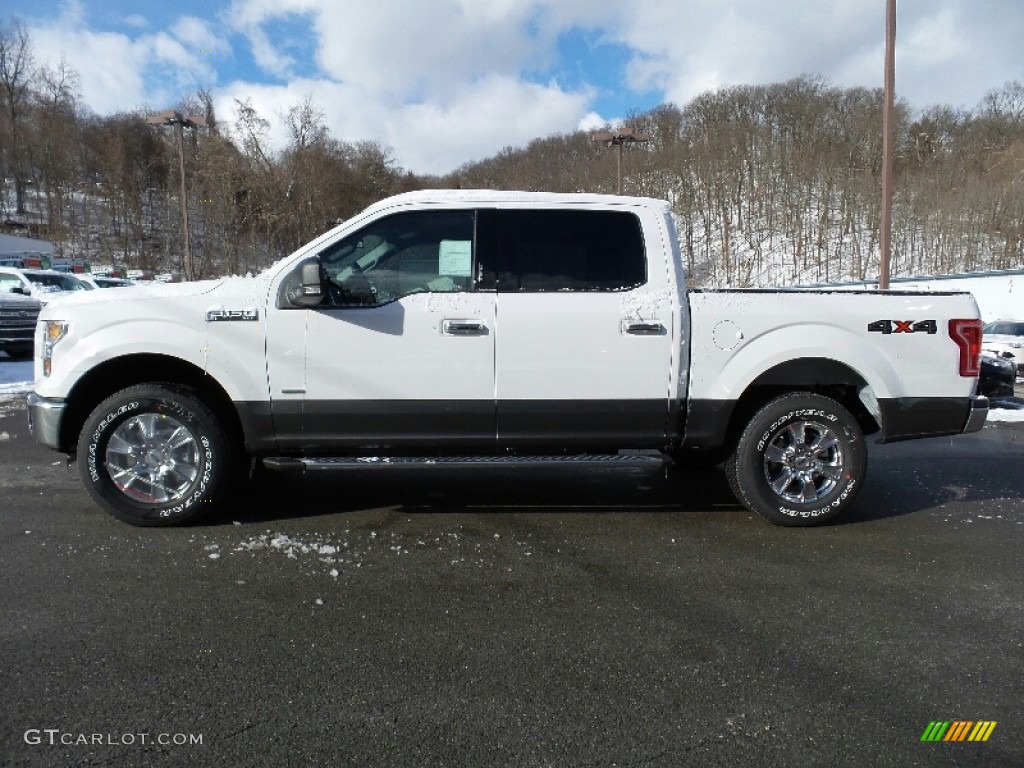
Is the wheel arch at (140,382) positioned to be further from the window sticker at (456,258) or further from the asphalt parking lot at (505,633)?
the window sticker at (456,258)

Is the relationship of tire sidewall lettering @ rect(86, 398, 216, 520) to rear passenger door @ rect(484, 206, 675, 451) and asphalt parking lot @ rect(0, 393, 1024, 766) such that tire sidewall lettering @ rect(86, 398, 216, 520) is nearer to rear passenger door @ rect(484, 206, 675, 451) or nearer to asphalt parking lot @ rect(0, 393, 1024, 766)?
asphalt parking lot @ rect(0, 393, 1024, 766)

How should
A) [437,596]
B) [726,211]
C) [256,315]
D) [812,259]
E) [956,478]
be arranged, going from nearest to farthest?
[437,596] → [256,315] → [956,478] → [812,259] → [726,211]

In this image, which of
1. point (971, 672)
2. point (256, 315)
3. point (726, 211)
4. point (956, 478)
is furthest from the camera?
point (726, 211)

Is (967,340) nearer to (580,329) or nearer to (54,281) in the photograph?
(580,329)

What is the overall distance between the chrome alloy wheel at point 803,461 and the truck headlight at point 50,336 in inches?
177

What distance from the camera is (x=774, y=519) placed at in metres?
4.55

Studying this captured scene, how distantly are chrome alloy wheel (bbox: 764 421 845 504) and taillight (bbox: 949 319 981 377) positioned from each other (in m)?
0.95

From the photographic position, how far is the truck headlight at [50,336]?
4199mm

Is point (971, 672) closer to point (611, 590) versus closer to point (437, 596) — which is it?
point (611, 590)

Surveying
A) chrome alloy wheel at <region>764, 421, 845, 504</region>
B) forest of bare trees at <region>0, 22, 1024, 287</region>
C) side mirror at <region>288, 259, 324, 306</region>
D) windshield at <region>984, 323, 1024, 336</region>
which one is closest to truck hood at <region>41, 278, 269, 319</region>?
side mirror at <region>288, 259, 324, 306</region>

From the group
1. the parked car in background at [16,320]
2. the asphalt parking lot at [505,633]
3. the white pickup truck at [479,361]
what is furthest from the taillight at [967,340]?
the parked car in background at [16,320]

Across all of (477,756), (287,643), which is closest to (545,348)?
(287,643)

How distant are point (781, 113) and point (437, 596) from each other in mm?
67811

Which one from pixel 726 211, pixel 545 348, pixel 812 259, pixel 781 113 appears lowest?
pixel 545 348
